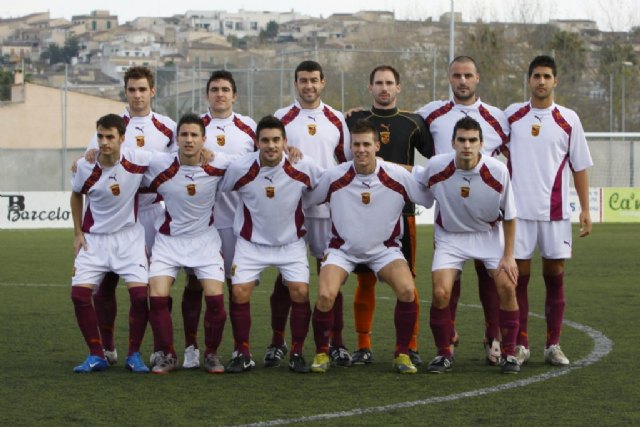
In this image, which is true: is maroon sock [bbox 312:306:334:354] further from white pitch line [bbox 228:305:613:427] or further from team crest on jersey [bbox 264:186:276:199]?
white pitch line [bbox 228:305:613:427]

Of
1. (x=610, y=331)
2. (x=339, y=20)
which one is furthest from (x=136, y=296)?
(x=339, y=20)

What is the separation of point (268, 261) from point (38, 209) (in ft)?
68.1

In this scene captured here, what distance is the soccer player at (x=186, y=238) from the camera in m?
8.57

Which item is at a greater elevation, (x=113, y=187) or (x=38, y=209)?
(x=113, y=187)

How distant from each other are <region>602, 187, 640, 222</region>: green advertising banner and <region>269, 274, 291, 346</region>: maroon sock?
2277 centimetres

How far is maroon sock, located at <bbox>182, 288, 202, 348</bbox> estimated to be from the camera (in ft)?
29.3

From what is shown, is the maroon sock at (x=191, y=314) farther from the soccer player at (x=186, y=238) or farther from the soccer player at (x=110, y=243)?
the soccer player at (x=110, y=243)

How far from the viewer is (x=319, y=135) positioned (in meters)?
9.08

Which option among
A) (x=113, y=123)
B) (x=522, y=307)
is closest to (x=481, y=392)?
(x=522, y=307)

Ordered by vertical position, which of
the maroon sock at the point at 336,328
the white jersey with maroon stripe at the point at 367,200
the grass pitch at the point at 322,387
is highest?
the white jersey with maroon stripe at the point at 367,200

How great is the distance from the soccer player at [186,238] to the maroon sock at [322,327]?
24.3 inches

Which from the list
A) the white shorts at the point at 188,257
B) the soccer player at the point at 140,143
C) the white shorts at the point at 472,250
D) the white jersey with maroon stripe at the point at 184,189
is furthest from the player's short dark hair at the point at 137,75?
the white shorts at the point at 472,250

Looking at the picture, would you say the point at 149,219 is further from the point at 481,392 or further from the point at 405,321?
the point at 481,392

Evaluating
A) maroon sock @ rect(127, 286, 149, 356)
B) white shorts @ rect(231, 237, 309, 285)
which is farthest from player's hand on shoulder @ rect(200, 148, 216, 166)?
maroon sock @ rect(127, 286, 149, 356)
